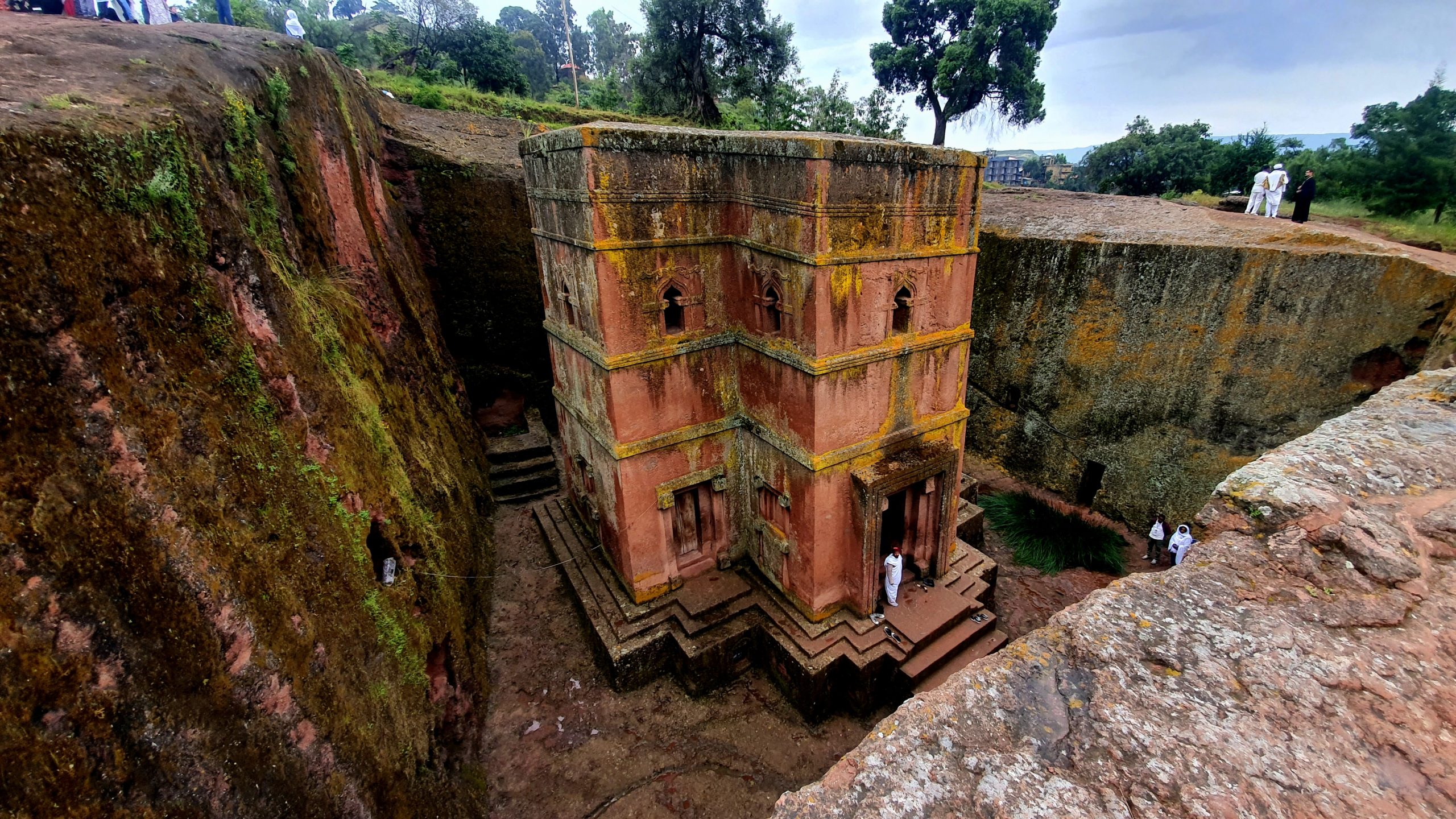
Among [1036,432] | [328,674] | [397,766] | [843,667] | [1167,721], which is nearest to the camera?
[1167,721]

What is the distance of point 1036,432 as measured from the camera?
14656 millimetres

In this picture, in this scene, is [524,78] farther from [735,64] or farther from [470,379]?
[470,379]

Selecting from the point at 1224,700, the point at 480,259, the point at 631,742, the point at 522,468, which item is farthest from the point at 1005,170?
the point at 1224,700

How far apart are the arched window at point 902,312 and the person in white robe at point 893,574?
346 cm

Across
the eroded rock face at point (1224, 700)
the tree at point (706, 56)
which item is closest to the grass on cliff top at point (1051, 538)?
the eroded rock face at point (1224, 700)

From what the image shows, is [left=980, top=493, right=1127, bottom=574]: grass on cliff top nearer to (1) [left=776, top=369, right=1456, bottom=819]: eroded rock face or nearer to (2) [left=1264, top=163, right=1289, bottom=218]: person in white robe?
(2) [left=1264, top=163, right=1289, bottom=218]: person in white robe

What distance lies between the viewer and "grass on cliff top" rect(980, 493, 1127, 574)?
12469 millimetres

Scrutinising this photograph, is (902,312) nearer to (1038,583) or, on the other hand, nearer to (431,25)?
(1038,583)

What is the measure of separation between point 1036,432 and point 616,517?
10.6 meters

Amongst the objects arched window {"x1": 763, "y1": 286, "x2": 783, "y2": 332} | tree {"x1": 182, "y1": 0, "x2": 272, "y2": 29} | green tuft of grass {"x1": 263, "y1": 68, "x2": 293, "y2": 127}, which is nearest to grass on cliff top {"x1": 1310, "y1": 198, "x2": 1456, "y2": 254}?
arched window {"x1": 763, "y1": 286, "x2": 783, "y2": 332}

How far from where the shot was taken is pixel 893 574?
30.7 feet

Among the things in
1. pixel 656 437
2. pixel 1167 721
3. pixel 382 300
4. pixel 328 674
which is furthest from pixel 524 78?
pixel 1167 721

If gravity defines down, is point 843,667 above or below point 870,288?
below

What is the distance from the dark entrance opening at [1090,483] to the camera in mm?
13734
